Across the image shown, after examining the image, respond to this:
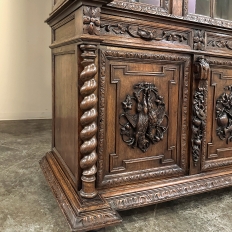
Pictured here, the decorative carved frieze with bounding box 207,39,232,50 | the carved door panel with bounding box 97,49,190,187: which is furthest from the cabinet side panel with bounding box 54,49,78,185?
the decorative carved frieze with bounding box 207,39,232,50

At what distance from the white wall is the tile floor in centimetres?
177

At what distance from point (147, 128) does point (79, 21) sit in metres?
0.50

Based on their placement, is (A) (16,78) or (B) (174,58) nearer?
(B) (174,58)

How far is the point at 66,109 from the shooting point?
3.86ft

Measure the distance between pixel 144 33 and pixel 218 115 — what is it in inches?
21.7

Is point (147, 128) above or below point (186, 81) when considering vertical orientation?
below

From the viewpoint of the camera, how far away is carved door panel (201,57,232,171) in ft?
4.09

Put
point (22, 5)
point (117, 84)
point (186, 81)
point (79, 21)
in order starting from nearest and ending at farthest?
point (79, 21)
point (117, 84)
point (186, 81)
point (22, 5)

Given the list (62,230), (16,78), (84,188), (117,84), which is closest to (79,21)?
(117,84)

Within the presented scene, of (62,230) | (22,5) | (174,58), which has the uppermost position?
(22,5)

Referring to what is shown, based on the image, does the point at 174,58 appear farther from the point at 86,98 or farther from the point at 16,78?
the point at 16,78

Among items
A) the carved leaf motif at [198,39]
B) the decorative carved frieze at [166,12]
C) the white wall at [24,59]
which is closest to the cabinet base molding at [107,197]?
the carved leaf motif at [198,39]

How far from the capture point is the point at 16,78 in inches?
128

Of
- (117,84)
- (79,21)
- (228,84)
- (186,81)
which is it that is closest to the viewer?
(79,21)
